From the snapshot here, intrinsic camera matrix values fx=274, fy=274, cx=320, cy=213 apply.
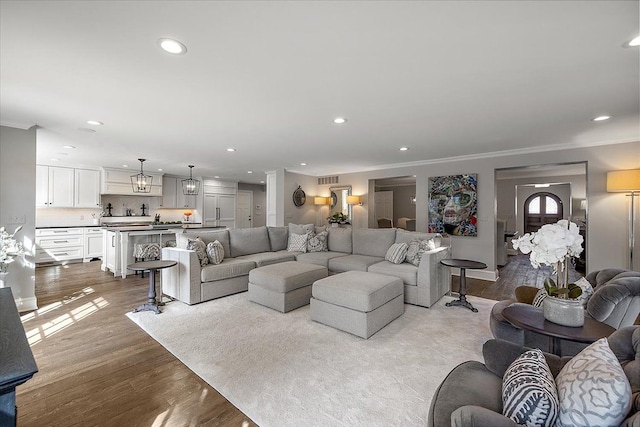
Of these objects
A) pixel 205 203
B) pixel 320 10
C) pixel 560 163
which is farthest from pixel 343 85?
pixel 205 203

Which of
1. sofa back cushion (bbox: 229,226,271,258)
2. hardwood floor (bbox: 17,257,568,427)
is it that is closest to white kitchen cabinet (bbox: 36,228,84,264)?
hardwood floor (bbox: 17,257,568,427)

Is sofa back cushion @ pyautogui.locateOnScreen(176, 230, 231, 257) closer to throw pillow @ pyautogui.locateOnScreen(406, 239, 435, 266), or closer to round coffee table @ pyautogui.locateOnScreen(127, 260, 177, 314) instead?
round coffee table @ pyautogui.locateOnScreen(127, 260, 177, 314)

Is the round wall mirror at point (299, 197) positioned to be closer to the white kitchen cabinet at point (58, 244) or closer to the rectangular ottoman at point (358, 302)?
the rectangular ottoman at point (358, 302)

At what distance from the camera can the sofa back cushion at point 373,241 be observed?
15.4 feet

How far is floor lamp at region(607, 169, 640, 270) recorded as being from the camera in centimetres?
374

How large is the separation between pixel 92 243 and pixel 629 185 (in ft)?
34.7

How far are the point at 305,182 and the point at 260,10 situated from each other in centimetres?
633

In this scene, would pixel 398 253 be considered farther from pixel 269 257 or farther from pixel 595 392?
pixel 595 392

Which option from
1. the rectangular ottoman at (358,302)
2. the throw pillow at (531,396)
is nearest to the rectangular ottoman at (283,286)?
the rectangular ottoman at (358,302)


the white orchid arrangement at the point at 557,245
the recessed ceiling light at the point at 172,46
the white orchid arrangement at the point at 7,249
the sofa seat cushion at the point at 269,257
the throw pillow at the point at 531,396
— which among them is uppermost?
the recessed ceiling light at the point at 172,46

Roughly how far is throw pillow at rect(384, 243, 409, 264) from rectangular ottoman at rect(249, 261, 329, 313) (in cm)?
114

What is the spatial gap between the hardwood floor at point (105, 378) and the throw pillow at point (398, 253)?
2.95m

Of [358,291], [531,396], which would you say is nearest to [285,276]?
[358,291]

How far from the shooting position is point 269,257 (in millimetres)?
Result: 4648
